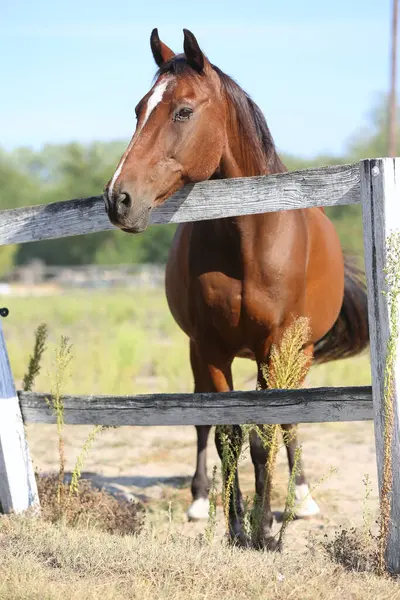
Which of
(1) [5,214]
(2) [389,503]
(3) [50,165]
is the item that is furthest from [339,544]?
(3) [50,165]

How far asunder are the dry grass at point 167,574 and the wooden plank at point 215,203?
1502mm

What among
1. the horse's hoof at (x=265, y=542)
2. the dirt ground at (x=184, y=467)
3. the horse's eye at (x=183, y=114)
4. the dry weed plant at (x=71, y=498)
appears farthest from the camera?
the dirt ground at (x=184, y=467)

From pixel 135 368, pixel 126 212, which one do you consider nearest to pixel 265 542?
pixel 126 212

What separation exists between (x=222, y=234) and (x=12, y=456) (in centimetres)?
169

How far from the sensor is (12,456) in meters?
4.38

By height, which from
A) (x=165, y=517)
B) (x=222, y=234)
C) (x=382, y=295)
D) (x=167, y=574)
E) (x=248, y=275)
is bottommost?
(x=165, y=517)

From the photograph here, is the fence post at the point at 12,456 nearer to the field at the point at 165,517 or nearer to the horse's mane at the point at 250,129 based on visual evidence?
the field at the point at 165,517

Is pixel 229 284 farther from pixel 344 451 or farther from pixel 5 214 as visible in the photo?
pixel 344 451

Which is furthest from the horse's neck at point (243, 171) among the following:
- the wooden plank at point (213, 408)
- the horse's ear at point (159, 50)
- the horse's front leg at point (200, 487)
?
the horse's front leg at point (200, 487)

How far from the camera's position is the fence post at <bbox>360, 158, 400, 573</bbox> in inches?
127

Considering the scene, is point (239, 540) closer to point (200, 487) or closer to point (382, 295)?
point (200, 487)

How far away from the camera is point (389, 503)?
3252 millimetres

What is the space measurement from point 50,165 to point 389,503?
131 metres

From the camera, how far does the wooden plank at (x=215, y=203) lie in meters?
3.37
